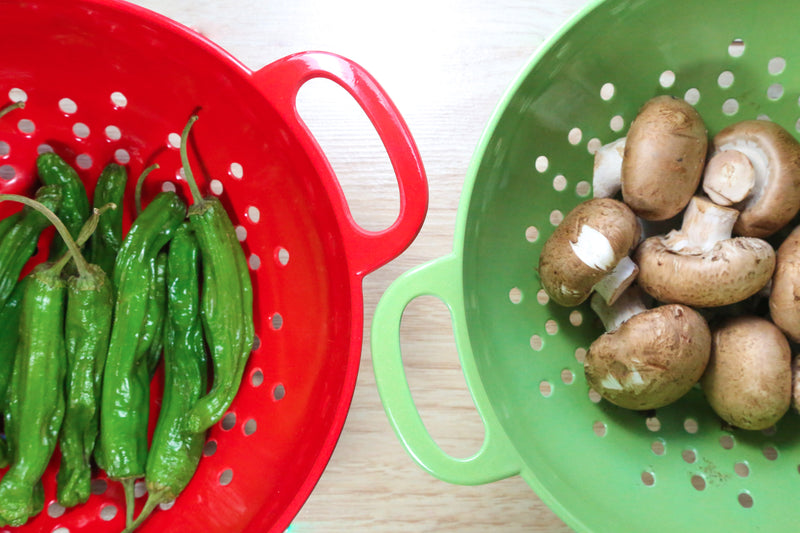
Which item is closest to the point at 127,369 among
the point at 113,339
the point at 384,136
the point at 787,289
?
the point at 113,339

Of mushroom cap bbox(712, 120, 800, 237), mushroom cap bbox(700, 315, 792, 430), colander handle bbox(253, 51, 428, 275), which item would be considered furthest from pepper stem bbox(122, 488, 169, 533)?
mushroom cap bbox(712, 120, 800, 237)

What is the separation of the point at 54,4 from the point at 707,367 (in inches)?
38.8

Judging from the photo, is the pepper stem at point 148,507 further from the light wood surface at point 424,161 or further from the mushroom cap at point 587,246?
the mushroom cap at point 587,246

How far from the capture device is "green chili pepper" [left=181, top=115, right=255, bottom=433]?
2.62 ft

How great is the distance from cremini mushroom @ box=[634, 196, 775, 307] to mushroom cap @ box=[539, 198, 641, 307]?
5cm

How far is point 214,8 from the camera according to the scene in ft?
2.76

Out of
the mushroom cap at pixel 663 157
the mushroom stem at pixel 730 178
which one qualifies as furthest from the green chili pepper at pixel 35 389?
the mushroom stem at pixel 730 178

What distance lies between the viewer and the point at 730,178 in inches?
27.7

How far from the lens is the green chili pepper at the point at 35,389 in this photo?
0.76 meters

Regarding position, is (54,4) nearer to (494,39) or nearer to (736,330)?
(494,39)

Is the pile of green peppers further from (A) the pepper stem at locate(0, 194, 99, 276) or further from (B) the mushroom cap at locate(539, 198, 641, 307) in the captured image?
(B) the mushroom cap at locate(539, 198, 641, 307)

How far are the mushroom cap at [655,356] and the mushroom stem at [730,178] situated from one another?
0.52ft

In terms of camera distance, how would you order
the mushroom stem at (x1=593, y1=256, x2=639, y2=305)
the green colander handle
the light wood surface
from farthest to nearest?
the light wood surface < the mushroom stem at (x1=593, y1=256, x2=639, y2=305) < the green colander handle

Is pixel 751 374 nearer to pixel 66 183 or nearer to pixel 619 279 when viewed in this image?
pixel 619 279
